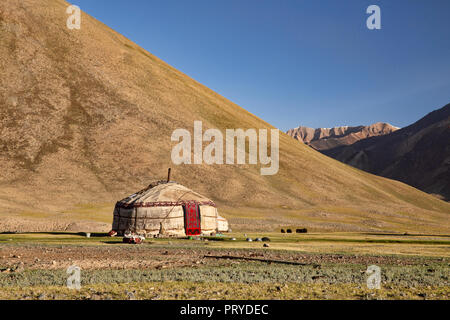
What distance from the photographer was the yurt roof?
34.9 metres

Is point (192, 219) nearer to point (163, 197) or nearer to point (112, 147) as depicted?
point (163, 197)

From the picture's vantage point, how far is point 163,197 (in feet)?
116

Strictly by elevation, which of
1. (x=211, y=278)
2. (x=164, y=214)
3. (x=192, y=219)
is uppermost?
(x=164, y=214)

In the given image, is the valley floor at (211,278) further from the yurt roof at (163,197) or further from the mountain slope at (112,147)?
the mountain slope at (112,147)

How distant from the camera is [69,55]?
10106 centimetres

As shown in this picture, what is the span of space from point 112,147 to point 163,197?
50.5m

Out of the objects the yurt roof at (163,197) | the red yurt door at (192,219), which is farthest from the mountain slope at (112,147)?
the red yurt door at (192,219)

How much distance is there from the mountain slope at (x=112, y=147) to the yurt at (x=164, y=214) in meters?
15.4

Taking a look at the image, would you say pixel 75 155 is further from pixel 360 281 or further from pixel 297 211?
pixel 360 281

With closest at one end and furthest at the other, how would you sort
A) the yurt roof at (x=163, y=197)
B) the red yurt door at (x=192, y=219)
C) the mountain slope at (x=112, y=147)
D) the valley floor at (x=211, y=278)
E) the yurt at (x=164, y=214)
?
the valley floor at (x=211, y=278)
the yurt at (x=164, y=214)
the yurt roof at (x=163, y=197)
the red yurt door at (x=192, y=219)
the mountain slope at (x=112, y=147)

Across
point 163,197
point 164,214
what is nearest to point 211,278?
point 164,214

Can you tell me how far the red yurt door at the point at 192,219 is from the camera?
1387 inches

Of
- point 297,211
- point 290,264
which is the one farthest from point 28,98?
point 290,264
